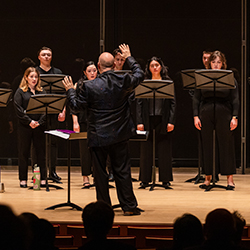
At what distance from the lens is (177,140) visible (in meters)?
9.05

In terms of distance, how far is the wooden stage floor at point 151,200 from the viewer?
183 inches

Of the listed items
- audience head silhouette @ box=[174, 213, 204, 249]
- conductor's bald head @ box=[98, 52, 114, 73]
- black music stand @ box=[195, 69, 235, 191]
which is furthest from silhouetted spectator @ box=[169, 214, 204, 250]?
black music stand @ box=[195, 69, 235, 191]

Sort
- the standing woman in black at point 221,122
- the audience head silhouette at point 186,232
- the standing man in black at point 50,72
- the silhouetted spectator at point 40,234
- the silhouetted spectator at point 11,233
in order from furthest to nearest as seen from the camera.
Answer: the standing man in black at point 50,72 → the standing woman in black at point 221,122 → the audience head silhouette at point 186,232 → the silhouetted spectator at point 40,234 → the silhouetted spectator at point 11,233

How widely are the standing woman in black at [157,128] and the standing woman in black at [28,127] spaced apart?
1.30 m

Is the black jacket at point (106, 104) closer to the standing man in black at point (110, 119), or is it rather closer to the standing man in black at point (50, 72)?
the standing man in black at point (110, 119)

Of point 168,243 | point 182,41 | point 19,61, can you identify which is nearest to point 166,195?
point 168,243

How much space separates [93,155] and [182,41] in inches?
188

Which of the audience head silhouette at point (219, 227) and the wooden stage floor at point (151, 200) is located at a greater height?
the audience head silhouette at point (219, 227)

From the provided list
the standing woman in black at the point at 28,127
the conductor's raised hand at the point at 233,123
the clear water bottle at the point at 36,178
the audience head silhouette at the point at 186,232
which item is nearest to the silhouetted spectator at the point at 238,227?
the audience head silhouette at the point at 186,232

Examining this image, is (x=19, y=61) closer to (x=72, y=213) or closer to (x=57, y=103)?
(x=57, y=103)

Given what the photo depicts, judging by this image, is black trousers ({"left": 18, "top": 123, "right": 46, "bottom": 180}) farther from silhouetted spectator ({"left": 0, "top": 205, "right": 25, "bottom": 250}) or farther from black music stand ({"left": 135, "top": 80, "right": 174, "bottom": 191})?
silhouetted spectator ({"left": 0, "top": 205, "right": 25, "bottom": 250})

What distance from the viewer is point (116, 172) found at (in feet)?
15.5

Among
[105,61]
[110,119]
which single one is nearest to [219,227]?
[110,119]

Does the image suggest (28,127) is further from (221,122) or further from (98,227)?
(98,227)
